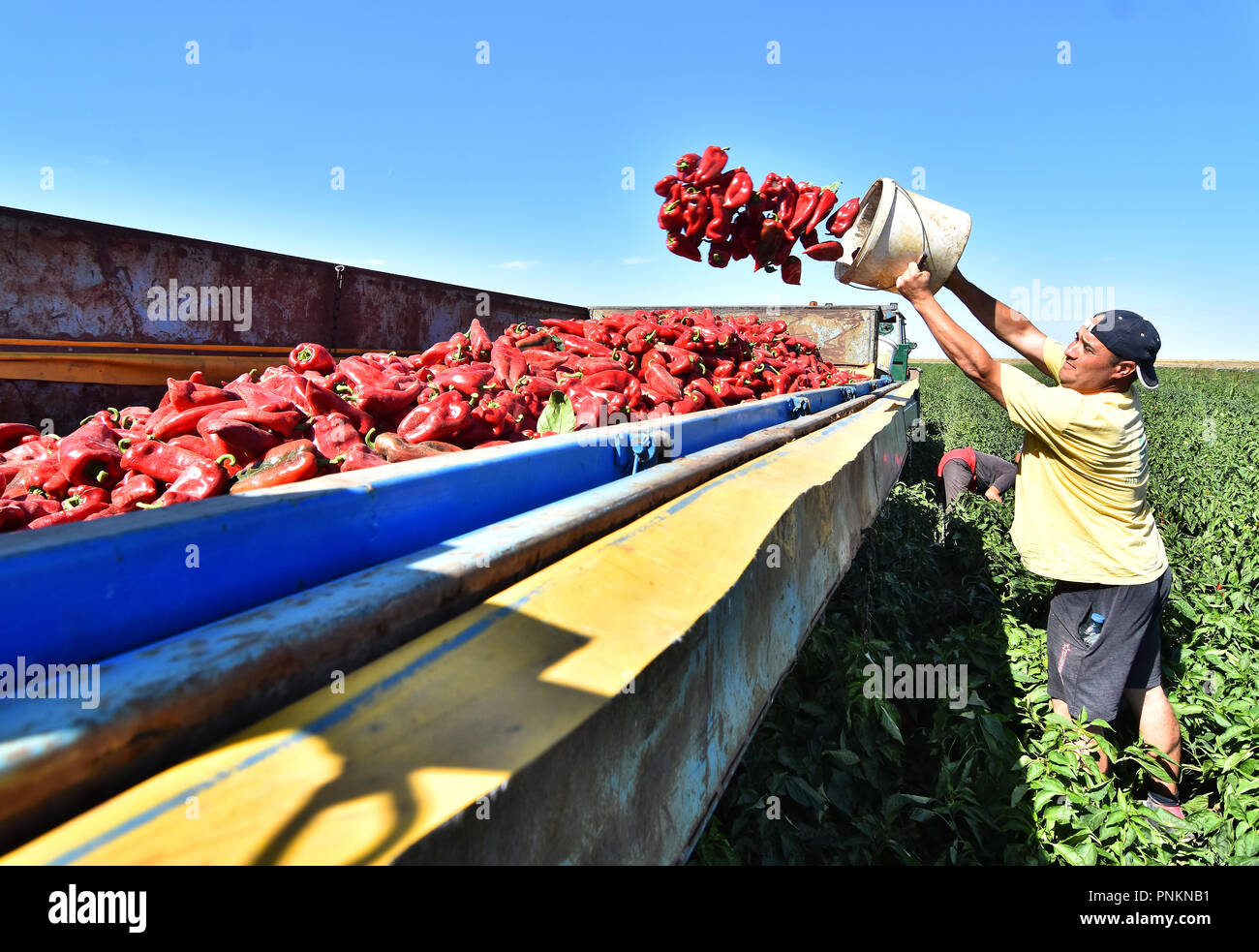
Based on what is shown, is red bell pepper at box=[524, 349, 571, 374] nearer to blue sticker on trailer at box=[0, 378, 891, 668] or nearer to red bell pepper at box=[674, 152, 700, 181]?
red bell pepper at box=[674, 152, 700, 181]

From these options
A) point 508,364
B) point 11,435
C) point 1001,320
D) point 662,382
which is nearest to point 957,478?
point 1001,320

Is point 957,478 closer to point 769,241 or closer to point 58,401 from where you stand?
point 769,241

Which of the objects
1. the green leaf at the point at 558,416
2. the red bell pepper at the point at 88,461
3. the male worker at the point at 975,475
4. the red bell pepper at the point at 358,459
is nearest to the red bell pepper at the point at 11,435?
the red bell pepper at the point at 88,461

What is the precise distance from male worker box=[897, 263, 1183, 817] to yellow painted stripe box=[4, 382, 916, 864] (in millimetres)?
2129

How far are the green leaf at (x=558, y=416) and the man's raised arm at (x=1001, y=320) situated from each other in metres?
2.10

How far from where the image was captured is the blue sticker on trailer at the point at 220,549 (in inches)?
37.9

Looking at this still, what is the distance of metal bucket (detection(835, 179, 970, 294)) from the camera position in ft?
10.4

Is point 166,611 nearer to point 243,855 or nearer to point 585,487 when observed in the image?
point 243,855

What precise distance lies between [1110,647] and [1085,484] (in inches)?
29.4

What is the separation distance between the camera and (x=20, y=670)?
3.01 feet

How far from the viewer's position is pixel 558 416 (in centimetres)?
301

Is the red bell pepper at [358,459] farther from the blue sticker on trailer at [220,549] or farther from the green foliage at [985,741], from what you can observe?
the green foliage at [985,741]
